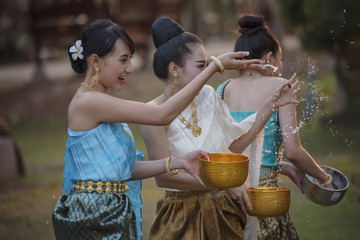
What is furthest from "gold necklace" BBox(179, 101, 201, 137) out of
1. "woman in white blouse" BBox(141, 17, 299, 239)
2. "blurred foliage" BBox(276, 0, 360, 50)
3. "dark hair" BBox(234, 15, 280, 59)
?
"blurred foliage" BBox(276, 0, 360, 50)

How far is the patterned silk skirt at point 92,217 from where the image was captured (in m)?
2.44

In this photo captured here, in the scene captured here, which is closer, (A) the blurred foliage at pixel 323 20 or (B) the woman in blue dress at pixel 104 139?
(B) the woman in blue dress at pixel 104 139

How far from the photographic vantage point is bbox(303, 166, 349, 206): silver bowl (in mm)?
2986

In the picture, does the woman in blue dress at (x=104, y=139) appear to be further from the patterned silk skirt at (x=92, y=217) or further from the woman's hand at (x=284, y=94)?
the woman's hand at (x=284, y=94)

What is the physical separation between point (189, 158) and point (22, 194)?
4706mm

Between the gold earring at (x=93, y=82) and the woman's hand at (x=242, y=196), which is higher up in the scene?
the gold earring at (x=93, y=82)

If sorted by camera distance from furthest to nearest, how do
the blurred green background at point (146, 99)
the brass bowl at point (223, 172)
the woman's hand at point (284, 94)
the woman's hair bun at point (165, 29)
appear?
the blurred green background at point (146, 99)
the woman's hair bun at point (165, 29)
the woman's hand at point (284, 94)
the brass bowl at point (223, 172)

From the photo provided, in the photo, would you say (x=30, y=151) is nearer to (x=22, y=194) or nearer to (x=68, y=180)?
(x=22, y=194)

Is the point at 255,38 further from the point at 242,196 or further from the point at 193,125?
the point at 242,196

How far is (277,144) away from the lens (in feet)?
10.3

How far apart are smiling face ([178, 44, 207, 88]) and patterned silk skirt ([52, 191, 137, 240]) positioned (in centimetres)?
73

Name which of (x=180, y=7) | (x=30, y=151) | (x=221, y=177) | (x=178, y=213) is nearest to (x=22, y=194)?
(x=30, y=151)

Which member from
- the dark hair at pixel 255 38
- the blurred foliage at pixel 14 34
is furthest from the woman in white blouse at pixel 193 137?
the blurred foliage at pixel 14 34

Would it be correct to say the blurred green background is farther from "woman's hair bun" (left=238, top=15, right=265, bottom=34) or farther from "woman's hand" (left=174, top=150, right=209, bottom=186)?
"woman's hand" (left=174, top=150, right=209, bottom=186)
